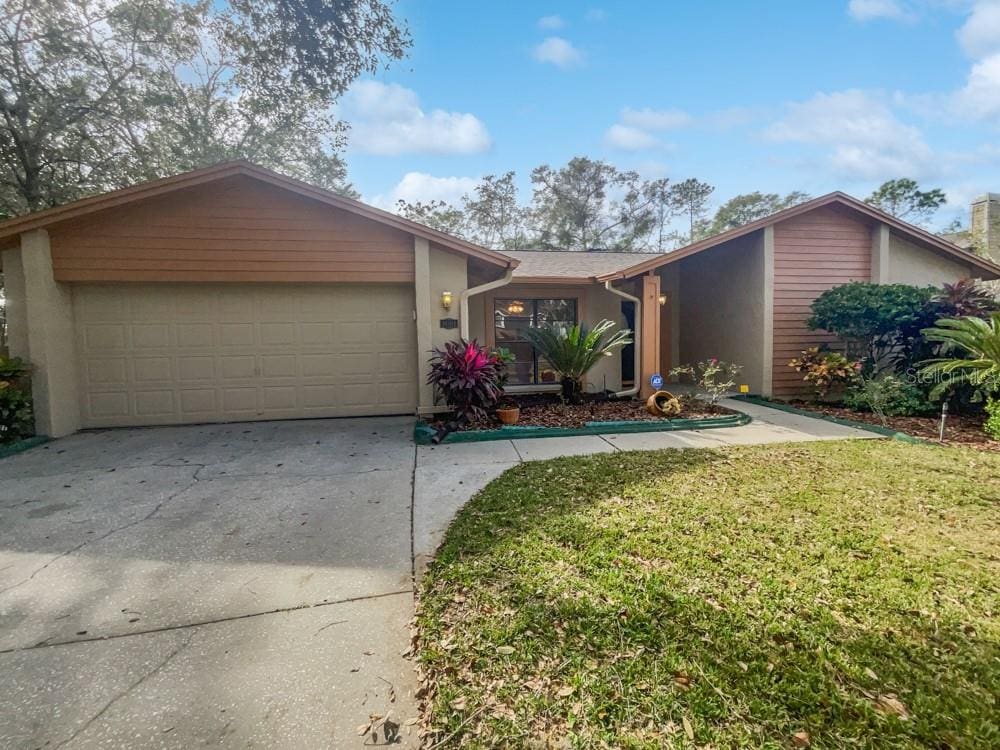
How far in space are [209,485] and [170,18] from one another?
1335cm

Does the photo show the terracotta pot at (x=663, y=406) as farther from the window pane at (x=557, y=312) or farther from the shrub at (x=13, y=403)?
the shrub at (x=13, y=403)

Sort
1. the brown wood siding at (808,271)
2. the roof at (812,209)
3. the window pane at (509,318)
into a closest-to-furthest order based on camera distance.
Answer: the roof at (812,209) < the brown wood siding at (808,271) < the window pane at (509,318)

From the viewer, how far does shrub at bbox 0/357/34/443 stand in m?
5.56

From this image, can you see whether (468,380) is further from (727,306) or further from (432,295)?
(727,306)

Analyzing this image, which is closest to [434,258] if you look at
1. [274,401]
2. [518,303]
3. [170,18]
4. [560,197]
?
[518,303]

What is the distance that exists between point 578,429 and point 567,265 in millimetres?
4842

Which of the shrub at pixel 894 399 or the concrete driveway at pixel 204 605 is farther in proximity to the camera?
the shrub at pixel 894 399

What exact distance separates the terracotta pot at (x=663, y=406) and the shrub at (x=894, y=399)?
2.98 meters

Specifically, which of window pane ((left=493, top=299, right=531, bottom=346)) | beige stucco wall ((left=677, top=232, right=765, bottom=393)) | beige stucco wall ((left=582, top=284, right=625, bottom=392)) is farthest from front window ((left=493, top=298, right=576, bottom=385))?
beige stucco wall ((left=677, top=232, right=765, bottom=393))

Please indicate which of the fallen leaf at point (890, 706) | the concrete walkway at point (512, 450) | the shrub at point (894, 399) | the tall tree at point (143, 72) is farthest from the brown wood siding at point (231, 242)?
the shrub at point (894, 399)

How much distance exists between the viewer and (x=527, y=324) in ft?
30.6

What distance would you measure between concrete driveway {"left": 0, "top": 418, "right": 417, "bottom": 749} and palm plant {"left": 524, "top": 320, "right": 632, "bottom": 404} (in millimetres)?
3738

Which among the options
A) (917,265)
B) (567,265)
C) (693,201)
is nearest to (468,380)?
(567,265)

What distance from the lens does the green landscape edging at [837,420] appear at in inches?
219
